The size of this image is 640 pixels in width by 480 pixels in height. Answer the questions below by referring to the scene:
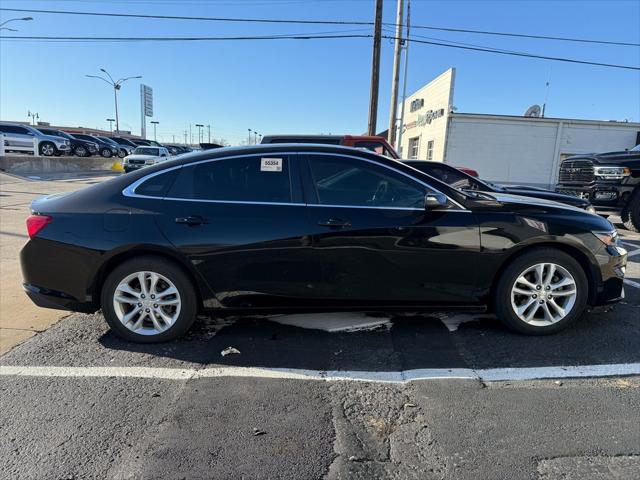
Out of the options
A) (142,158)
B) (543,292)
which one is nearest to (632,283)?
(543,292)

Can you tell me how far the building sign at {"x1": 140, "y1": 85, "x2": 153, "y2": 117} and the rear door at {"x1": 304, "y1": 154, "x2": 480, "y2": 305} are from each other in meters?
81.8

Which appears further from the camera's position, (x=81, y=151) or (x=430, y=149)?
(x=81, y=151)

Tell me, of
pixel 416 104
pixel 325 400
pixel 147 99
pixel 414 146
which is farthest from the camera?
pixel 147 99

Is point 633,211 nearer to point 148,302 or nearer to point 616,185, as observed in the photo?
point 616,185

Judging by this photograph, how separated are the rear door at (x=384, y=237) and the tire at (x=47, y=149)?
2813 cm

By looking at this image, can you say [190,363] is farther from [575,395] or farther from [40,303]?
[575,395]

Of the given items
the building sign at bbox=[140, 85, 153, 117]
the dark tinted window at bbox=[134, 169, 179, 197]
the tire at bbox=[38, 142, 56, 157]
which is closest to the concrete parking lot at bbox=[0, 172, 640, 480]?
the dark tinted window at bbox=[134, 169, 179, 197]

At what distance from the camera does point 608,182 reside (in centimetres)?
948

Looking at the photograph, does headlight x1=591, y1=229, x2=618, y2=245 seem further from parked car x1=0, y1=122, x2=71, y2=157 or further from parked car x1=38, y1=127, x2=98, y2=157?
parked car x1=38, y1=127, x2=98, y2=157

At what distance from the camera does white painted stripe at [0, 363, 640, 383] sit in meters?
3.32

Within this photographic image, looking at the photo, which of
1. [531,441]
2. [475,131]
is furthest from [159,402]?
[475,131]

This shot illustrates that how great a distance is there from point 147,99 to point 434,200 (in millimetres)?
93074

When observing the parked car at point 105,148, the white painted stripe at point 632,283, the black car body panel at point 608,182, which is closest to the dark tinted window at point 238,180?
the white painted stripe at point 632,283

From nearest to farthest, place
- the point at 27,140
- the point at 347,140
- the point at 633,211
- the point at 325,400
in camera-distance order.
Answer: the point at 325,400
the point at 633,211
the point at 347,140
the point at 27,140
